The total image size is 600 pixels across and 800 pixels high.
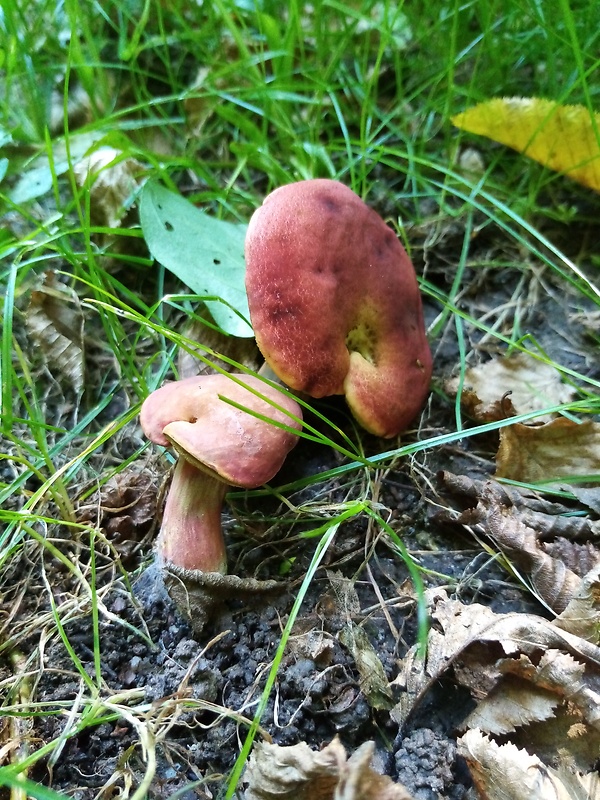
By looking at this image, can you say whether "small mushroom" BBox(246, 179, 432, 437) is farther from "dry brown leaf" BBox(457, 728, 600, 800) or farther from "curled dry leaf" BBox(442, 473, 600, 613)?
"dry brown leaf" BBox(457, 728, 600, 800)

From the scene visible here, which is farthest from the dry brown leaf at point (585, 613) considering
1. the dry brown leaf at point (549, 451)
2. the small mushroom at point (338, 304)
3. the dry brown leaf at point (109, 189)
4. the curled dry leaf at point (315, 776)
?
the dry brown leaf at point (109, 189)

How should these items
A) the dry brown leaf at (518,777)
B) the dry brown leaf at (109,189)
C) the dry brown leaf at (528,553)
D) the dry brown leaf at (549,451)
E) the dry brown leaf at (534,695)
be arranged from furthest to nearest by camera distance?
the dry brown leaf at (109,189)
the dry brown leaf at (549,451)
the dry brown leaf at (528,553)
the dry brown leaf at (534,695)
the dry brown leaf at (518,777)

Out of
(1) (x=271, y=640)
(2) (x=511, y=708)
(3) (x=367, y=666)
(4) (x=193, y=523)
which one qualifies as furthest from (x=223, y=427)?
(2) (x=511, y=708)

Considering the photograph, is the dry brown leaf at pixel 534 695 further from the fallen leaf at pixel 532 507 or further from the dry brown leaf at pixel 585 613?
the fallen leaf at pixel 532 507

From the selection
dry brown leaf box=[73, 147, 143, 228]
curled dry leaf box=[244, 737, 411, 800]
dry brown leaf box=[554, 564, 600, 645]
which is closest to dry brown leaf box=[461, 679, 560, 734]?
dry brown leaf box=[554, 564, 600, 645]

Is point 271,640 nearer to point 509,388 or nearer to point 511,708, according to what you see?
point 511,708
